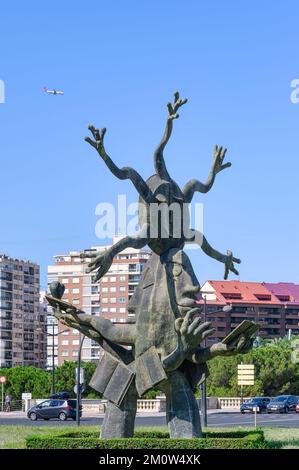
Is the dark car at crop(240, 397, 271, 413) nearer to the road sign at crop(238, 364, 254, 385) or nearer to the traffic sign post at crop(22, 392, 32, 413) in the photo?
the traffic sign post at crop(22, 392, 32, 413)

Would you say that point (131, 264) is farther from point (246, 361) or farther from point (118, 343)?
point (118, 343)

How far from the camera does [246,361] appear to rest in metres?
79.4

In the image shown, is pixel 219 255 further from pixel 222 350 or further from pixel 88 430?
pixel 88 430

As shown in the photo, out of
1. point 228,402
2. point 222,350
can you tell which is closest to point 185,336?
point 222,350

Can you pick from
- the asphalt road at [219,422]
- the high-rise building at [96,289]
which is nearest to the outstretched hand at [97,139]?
the asphalt road at [219,422]

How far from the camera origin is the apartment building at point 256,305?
465 ft

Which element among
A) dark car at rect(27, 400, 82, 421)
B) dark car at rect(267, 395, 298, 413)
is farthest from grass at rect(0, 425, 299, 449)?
dark car at rect(267, 395, 298, 413)

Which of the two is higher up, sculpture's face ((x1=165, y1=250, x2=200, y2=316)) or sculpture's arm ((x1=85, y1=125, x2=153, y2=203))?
sculpture's arm ((x1=85, y1=125, x2=153, y2=203))

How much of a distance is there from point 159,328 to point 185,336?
0.92m

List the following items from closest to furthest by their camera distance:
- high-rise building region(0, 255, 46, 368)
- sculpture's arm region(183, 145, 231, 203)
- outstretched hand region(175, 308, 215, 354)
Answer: outstretched hand region(175, 308, 215, 354) → sculpture's arm region(183, 145, 231, 203) → high-rise building region(0, 255, 46, 368)

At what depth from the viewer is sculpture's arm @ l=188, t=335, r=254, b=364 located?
24781mm

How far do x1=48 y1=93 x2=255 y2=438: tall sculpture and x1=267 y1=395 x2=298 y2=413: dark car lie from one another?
121ft

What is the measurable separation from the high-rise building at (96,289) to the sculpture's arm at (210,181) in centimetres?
11481
